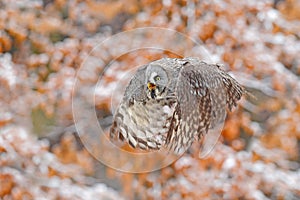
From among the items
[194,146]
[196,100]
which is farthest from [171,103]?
[194,146]

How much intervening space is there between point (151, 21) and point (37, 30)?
34 centimetres

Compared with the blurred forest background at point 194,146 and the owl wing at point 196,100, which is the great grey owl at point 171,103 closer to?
the owl wing at point 196,100

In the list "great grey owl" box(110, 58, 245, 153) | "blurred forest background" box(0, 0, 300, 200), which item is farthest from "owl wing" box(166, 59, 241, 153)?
"blurred forest background" box(0, 0, 300, 200)

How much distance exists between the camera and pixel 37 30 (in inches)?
59.1

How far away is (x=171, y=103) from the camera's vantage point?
1.18m

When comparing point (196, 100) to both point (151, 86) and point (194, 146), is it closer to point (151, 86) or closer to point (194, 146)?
point (151, 86)

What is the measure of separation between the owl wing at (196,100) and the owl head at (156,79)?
4cm

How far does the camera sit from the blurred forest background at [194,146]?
1.46m

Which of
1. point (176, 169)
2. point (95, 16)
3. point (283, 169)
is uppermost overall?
point (95, 16)

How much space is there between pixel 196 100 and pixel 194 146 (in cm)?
31

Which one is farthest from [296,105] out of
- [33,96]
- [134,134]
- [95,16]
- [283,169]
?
[33,96]

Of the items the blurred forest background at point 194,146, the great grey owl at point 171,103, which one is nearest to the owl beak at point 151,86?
the great grey owl at point 171,103

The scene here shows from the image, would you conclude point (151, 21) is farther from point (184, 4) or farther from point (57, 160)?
point (57, 160)

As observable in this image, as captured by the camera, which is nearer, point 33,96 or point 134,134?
point 134,134
